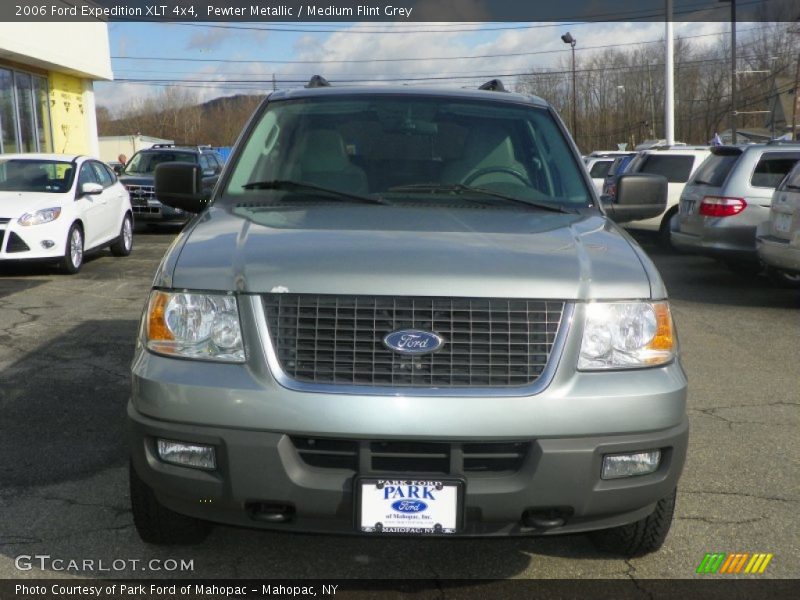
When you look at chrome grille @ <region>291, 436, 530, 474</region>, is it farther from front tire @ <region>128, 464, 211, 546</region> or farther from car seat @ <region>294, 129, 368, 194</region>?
car seat @ <region>294, 129, 368, 194</region>

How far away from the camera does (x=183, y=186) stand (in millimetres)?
4621

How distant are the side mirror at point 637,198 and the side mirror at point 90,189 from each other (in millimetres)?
9409

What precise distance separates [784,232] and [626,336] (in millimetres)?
7015

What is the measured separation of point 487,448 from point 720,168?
376 inches

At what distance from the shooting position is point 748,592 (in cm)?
334

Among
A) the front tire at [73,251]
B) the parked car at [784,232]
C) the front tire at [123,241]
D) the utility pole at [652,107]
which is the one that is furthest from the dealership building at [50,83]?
the utility pole at [652,107]

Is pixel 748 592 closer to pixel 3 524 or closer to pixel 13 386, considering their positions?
pixel 3 524

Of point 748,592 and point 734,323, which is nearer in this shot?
point 748,592

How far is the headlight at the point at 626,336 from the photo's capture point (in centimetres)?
302

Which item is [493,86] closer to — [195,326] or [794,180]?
[195,326]

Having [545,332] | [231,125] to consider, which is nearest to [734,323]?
[545,332]

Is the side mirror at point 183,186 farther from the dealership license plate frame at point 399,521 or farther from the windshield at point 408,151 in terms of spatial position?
the dealership license plate frame at point 399,521

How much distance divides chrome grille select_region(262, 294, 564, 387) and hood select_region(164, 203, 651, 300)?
5 cm

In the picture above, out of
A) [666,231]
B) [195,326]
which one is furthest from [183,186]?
[666,231]
